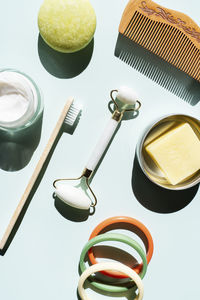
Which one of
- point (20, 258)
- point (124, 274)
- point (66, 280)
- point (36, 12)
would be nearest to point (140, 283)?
point (124, 274)

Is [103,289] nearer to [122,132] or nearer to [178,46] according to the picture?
[122,132]

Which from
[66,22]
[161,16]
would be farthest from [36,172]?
[161,16]

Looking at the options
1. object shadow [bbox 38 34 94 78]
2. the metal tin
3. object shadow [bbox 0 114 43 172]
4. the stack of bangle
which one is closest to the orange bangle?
the stack of bangle

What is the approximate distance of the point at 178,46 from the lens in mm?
974

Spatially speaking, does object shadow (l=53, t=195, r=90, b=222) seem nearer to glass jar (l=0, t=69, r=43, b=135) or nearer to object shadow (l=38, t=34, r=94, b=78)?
glass jar (l=0, t=69, r=43, b=135)

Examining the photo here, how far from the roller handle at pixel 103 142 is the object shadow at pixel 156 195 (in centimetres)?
12

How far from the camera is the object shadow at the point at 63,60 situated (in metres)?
0.99

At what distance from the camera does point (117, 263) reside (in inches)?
38.3

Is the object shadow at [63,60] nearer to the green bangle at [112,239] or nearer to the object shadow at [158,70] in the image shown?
the object shadow at [158,70]

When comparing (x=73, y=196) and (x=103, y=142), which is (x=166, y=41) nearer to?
(x=103, y=142)

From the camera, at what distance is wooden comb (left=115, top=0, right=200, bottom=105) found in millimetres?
946

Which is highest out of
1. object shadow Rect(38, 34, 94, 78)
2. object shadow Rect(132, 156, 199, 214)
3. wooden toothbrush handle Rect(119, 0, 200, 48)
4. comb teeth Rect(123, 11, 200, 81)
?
wooden toothbrush handle Rect(119, 0, 200, 48)

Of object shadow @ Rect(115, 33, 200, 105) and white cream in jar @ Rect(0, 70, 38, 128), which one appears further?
object shadow @ Rect(115, 33, 200, 105)

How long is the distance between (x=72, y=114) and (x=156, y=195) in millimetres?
304
